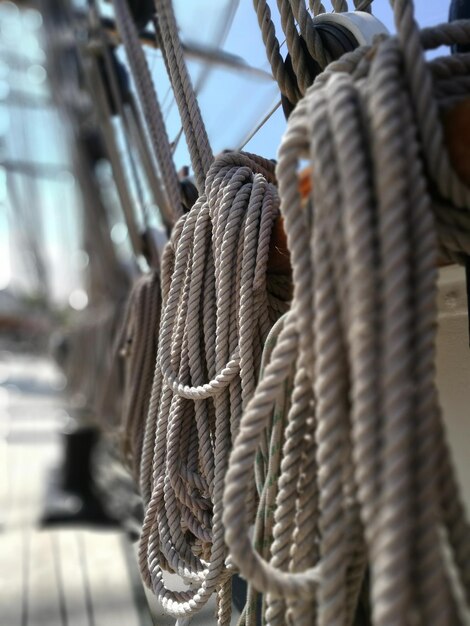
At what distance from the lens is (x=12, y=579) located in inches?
80.1

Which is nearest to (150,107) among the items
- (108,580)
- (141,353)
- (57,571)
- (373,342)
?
(141,353)

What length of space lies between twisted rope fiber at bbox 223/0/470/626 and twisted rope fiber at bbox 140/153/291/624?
0.76ft

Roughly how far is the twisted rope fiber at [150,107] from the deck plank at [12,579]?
54.2 inches

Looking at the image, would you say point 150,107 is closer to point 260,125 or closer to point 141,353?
point 260,125

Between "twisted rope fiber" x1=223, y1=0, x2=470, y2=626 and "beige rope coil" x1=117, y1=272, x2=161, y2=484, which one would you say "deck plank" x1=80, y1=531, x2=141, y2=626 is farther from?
"twisted rope fiber" x1=223, y1=0, x2=470, y2=626

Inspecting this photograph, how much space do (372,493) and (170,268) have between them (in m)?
0.64

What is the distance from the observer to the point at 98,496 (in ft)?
10.5

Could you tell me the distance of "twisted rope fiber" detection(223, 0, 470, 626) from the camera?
378mm

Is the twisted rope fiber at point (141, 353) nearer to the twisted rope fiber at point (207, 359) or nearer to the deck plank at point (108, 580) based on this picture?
the twisted rope fiber at point (207, 359)

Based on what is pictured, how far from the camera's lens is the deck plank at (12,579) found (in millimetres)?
1785

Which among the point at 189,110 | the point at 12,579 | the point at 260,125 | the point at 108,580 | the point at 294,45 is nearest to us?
the point at 294,45

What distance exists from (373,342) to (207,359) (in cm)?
44

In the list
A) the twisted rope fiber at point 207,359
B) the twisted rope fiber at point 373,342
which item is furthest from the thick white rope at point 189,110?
the twisted rope fiber at point 373,342

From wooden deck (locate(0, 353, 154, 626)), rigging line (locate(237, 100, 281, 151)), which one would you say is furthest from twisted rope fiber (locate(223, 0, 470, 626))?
wooden deck (locate(0, 353, 154, 626))
